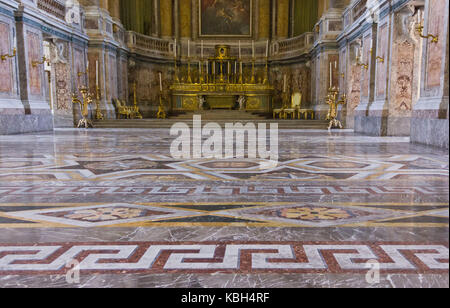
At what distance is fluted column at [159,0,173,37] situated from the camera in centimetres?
1830

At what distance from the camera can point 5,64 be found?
8914mm

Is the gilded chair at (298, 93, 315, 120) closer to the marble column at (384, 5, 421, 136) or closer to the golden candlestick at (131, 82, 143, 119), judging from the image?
the marble column at (384, 5, 421, 136)

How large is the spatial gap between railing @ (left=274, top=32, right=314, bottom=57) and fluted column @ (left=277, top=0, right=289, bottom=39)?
0.94 m

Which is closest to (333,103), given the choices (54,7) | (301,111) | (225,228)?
(301,111)

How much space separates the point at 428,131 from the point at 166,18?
15.7 meters

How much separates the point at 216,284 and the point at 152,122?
38.7 feet

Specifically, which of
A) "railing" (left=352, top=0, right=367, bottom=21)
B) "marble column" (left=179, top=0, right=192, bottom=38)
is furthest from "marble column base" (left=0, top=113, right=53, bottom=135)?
"marble column" (left=179, top=0, right=192, bottom=38)

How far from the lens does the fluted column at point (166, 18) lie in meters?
18.3

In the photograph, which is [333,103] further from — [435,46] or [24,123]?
[24,123]

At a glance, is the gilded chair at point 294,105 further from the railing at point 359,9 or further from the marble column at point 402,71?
the marble column at point 402,71

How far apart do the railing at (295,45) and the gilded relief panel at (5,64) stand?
37.9ft

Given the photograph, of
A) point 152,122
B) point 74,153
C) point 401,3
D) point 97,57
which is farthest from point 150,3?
point 74,153
